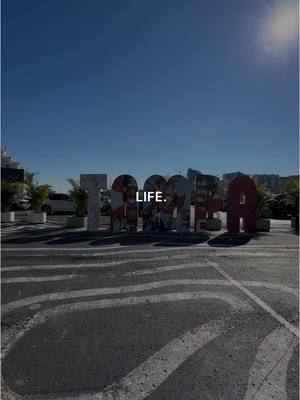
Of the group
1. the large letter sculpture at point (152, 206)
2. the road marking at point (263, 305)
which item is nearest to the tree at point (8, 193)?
the large letter sculpture at point (152, 206)

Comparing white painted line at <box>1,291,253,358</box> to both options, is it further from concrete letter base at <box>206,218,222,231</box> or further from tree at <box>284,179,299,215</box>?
tree at <box>284,179,299,215</box>

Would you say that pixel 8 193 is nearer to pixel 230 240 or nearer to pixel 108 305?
pixel 230 240

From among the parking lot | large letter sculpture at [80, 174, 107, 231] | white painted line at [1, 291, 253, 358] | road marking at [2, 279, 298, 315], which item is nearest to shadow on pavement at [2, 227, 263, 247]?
large letter sculpture at [80, 174, 107, 231]

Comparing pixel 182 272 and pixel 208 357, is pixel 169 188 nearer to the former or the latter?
pixel 182 272

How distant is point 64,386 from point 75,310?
7.54 ft

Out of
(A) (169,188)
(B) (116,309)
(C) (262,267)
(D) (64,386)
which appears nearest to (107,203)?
(A) (169,188)

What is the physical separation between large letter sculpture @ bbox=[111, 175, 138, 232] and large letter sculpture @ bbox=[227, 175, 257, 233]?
4261mm

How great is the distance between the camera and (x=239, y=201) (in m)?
17.6

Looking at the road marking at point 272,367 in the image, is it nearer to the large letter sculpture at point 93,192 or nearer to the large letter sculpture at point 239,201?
the large letter sculpture at point 239,201

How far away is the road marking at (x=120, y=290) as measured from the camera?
6.36 m

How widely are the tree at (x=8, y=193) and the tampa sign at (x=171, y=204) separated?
18.3ft

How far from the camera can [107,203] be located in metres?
31.5

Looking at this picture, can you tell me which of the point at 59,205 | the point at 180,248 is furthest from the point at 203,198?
the point at 59,205

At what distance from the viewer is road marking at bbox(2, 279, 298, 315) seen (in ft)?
20.9
